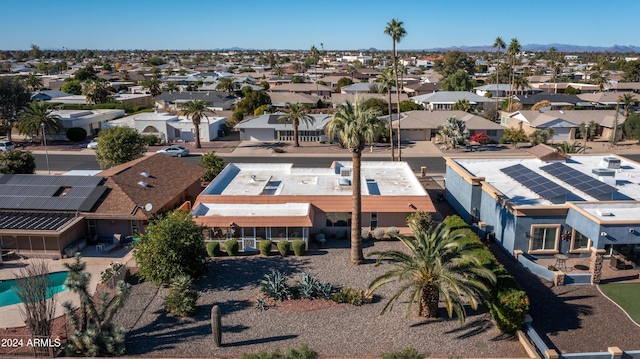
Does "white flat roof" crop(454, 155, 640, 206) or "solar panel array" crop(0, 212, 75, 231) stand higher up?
"white flat roof" crop(454, 155, 640, 206)

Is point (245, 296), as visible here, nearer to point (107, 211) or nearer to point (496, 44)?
point (107, 211)

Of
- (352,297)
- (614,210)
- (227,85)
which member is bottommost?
(352,297)

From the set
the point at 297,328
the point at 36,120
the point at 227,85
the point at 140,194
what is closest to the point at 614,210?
the point at 297,328

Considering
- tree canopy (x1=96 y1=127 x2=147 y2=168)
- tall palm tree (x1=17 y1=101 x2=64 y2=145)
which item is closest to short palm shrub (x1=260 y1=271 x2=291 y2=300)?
tree canopy (x1=96 y1=127 x2=147 y2=168)

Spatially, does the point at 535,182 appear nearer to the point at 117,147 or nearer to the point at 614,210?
the point at 614,210

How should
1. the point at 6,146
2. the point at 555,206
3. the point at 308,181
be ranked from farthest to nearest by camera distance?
1. the point at 6,146
2. the point at 308,181
3. the point at 555,206

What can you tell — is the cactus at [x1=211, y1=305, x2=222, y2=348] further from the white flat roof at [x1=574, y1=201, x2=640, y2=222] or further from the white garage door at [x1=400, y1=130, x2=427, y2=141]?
the white garage door at [x1=400, y1=130, x2=427, y2=141]
